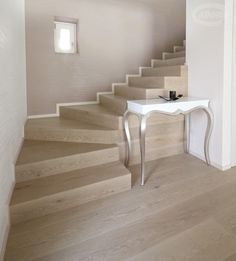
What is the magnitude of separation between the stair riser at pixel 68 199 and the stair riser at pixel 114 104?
2.92 ft

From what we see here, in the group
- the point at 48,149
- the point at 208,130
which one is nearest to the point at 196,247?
the point at 208,130

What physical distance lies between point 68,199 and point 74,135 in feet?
2.83

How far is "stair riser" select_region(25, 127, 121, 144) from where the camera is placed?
2.42 m

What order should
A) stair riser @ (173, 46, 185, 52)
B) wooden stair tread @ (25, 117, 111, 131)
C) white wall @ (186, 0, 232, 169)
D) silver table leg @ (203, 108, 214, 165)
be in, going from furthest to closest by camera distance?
1. stair riser @ (173, 46, 185, 52)
2. wooden stair tread @ (25, 117, 111, 131)
3. silver table leg @ (203, 108, 214, 165)
4. white wall @ (186, 0, 232, 169)

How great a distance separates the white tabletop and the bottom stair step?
1.93 feet

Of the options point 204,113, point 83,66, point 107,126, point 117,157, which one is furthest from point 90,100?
point 204,113

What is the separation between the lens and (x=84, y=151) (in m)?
2.17

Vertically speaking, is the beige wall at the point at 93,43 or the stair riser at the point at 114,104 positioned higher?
the beige wall at the point at 93,43

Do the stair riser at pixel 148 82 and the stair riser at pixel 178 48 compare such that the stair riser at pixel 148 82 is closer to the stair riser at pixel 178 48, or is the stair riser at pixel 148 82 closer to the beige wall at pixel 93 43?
the beige wall at pixel 93 43

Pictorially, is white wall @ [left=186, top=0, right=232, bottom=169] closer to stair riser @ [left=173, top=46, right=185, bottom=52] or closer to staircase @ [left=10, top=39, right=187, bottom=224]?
staircase @ [left=10, top=39, right=187, bottom=224]

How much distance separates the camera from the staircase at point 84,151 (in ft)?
5.77

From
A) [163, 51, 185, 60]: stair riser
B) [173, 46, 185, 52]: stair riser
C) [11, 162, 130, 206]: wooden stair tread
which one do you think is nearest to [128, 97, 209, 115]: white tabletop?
[11, 162, 130, 206]: wooden stair tread

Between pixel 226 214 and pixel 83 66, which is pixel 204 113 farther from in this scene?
pixel 83 66

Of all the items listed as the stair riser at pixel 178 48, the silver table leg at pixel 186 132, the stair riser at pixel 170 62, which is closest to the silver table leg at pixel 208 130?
the silver table leg at pixel 186 132
